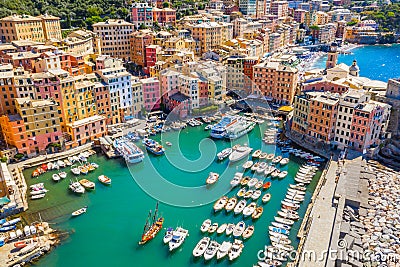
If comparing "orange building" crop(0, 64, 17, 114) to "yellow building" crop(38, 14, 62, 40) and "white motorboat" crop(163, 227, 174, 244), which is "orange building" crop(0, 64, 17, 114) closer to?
"yellow building" crop(38, 14, 62, 40)

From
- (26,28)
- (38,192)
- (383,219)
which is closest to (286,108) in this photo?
(383,219)

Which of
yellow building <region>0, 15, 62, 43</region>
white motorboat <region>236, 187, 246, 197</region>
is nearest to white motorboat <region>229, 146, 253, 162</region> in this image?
white motorboat <region>236, 187, 246, 197</region>

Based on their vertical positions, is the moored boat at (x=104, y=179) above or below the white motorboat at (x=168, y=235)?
above

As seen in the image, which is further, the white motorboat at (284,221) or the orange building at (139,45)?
the orange building at (139,45)

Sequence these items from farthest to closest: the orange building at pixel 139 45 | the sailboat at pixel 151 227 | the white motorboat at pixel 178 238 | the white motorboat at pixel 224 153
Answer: the orange building at pixel 139 45, the white motorboat at pixel 224 153, the sailboat at pixel 151 227, the white motorboat at pixel 178 238

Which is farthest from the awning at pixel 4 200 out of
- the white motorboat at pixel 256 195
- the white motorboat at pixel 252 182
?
the white motorboat at pixel 252 182

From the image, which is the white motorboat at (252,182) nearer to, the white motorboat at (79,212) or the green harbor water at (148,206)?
the green harbor water at (148,206)

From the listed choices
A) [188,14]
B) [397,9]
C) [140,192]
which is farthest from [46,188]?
[397,9]

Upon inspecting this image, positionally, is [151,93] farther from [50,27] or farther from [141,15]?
[141,15]
